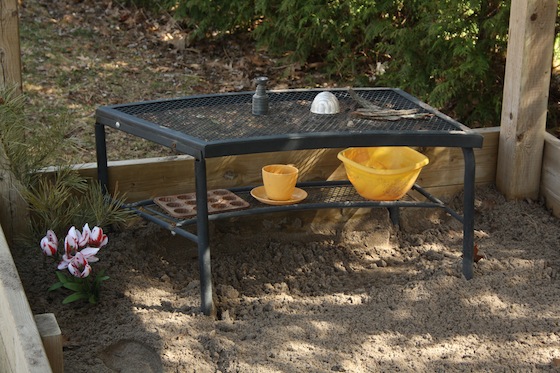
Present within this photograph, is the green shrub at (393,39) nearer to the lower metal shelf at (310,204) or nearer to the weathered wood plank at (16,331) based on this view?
the lower metal shelf at (310,204)

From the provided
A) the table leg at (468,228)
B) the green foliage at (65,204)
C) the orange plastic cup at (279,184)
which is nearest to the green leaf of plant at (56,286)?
the green foliage at (65,204)

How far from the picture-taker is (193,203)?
388 cm

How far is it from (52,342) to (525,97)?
108 inches

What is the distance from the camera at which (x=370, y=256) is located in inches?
163

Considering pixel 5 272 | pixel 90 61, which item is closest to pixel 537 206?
pixel 5 272

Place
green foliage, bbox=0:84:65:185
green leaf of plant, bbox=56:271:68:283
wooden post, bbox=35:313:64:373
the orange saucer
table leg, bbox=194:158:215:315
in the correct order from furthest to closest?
the orange saucer → green foliage, bbox=0:84:65:185 → green leaf of plant, bbox=56:271:68:283 → table leg, bbox=194:158:215:315 → wooden post, bbox=35:313:64:373

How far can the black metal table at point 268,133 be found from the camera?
333 cm

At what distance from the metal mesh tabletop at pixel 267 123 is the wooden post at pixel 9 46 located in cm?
38

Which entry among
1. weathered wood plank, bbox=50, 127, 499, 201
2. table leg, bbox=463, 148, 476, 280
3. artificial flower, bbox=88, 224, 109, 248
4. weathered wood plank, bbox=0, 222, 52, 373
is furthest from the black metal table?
weathered wood plank, bbox=0, 222, 52, 373

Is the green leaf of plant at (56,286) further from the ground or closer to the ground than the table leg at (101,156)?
closer to the ground

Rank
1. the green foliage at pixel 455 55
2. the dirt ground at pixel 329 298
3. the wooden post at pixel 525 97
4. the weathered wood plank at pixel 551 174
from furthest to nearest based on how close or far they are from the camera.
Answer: the green foliage at pixel 455 55 → the weathered wood plank at pixel 551 174 → the wooden post at pixel 525 97 → the dirt ground at pixel 329 298

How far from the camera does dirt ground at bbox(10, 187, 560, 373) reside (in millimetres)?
3148

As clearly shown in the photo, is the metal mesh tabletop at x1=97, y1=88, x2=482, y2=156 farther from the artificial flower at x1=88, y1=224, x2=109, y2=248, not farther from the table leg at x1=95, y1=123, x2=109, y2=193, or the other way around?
the artificial flower at x1=88, y1=224, x2=109, y2=248

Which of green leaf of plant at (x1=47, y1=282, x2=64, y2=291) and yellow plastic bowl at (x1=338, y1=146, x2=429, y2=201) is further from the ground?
yellow plastic bowl at (x1=338, y1=146, x2=429, y2=201)
